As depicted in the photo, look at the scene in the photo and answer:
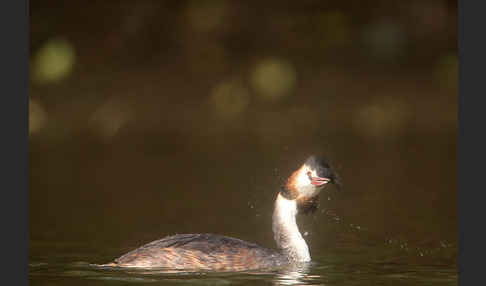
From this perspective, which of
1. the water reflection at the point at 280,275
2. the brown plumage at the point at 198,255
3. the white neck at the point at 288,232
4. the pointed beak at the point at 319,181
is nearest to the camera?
the water reflection at the point at 280,275

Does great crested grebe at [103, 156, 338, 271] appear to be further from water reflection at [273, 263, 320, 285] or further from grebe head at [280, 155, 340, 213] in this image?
water reflection at [273, 263, 320, 285]

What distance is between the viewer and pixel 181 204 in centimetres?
2511

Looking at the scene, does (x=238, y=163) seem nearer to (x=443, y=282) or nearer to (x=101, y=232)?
(x=101, y=232)

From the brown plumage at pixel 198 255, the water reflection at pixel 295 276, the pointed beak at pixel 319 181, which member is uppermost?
the pointed beak at pixel 319 181

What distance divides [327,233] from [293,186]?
9.71 ft

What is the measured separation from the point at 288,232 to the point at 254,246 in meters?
0.76

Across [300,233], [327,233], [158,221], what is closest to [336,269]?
[300,233]

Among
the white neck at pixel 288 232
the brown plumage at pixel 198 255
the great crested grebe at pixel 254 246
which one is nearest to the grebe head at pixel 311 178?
the great crested grebe at pixel 254 246

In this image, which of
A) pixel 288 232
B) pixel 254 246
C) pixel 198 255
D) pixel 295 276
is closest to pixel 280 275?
pixel 295 276

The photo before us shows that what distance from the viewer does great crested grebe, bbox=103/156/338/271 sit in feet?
62.2

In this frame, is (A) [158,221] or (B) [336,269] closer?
(B) [336,269]

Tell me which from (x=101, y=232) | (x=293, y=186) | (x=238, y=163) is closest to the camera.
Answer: (x=293, y=186)

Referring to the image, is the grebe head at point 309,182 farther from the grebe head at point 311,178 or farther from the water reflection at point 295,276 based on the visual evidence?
the water reflection at point 295,276

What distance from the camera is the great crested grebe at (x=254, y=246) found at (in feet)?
62.2
